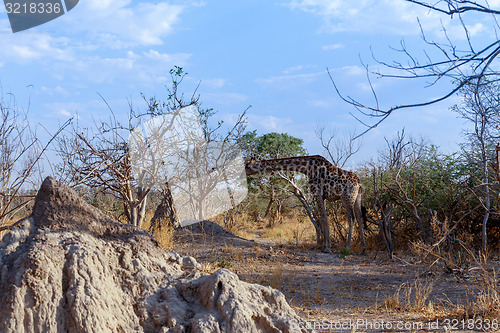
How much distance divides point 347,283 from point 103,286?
204 inches

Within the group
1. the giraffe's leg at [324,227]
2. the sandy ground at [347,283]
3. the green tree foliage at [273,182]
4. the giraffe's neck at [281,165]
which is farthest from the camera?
the green tree foliage at [273,182]

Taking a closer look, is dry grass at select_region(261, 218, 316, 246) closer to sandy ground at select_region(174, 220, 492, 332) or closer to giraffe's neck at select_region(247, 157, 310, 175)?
sandy ground at select_region(174, 220, 492, 332)

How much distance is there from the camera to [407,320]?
486cm

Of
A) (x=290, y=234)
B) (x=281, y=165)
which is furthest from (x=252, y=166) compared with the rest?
(x=290, y=234)

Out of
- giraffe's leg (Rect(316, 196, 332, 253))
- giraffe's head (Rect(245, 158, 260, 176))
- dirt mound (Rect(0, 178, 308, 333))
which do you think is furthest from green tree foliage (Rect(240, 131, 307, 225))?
dirt mound (Rect(0, 178, 308, 333))

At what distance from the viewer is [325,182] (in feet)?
35.5

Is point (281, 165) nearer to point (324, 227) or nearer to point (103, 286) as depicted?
point (324, 227)

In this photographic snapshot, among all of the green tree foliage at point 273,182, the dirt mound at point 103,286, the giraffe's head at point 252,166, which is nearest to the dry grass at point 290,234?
the green tree foliage at point 273,182

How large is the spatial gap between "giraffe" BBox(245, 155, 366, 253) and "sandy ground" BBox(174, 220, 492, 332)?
893 millimetres

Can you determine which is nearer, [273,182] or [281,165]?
[281,165]

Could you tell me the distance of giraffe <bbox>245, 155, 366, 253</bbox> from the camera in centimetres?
1051

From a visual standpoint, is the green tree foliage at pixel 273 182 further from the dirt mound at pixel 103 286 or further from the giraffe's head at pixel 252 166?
the dirt mound at pixel 103 286

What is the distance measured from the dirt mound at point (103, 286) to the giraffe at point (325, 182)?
731 cm

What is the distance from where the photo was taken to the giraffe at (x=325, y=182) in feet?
34.5
